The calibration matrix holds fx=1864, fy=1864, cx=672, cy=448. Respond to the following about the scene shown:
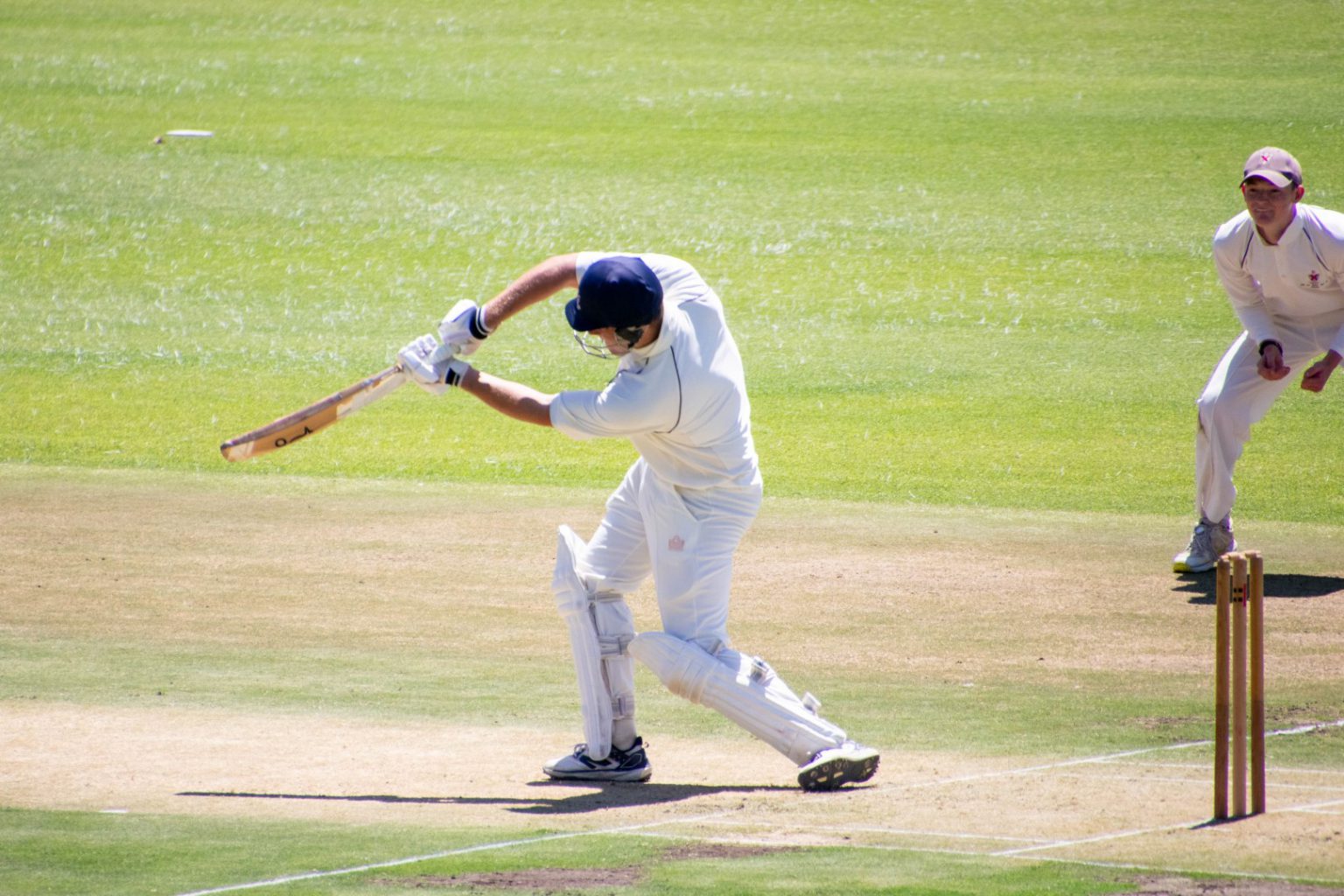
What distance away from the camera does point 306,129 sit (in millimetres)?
23031

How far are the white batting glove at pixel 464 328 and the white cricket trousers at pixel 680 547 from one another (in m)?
0.73

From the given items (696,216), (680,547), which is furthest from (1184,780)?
(696,216)

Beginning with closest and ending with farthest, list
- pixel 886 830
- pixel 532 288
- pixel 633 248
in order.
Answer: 1. pixel 886 830
2. pixel 532 288
3. pixel 633 248

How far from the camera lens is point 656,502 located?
6.27m

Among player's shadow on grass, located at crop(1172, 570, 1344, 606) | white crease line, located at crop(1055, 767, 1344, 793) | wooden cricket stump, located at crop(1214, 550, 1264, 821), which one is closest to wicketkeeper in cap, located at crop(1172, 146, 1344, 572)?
player's shadow on grass, located at crop(1172, 570, 1344, 606)

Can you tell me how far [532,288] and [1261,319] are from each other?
4286 mm

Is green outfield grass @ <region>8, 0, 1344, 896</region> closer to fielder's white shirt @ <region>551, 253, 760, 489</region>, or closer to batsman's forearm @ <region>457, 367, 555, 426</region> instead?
fielder's white shirt @ <region>551, 253, 760, 489</region>

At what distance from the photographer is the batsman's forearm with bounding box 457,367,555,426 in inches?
245

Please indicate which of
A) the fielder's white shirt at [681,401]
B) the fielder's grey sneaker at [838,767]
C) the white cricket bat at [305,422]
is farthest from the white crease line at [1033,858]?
the white cricket bat at [305,422]

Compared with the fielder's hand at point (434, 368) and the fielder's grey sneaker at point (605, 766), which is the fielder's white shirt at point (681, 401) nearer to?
the fielder's hand at point (434, 368)

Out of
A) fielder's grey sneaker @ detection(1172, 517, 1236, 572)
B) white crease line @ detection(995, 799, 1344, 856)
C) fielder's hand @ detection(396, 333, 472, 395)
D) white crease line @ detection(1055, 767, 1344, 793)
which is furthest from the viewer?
fielder's grey sneaker @ detection(1172, 517, 1236, 572)

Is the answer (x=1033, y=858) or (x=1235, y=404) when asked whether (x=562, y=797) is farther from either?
(x=1235, y=404)

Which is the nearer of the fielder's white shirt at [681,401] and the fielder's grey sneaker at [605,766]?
the fielder's white shirt at [681,401]

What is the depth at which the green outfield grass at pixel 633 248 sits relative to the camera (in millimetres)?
7145
